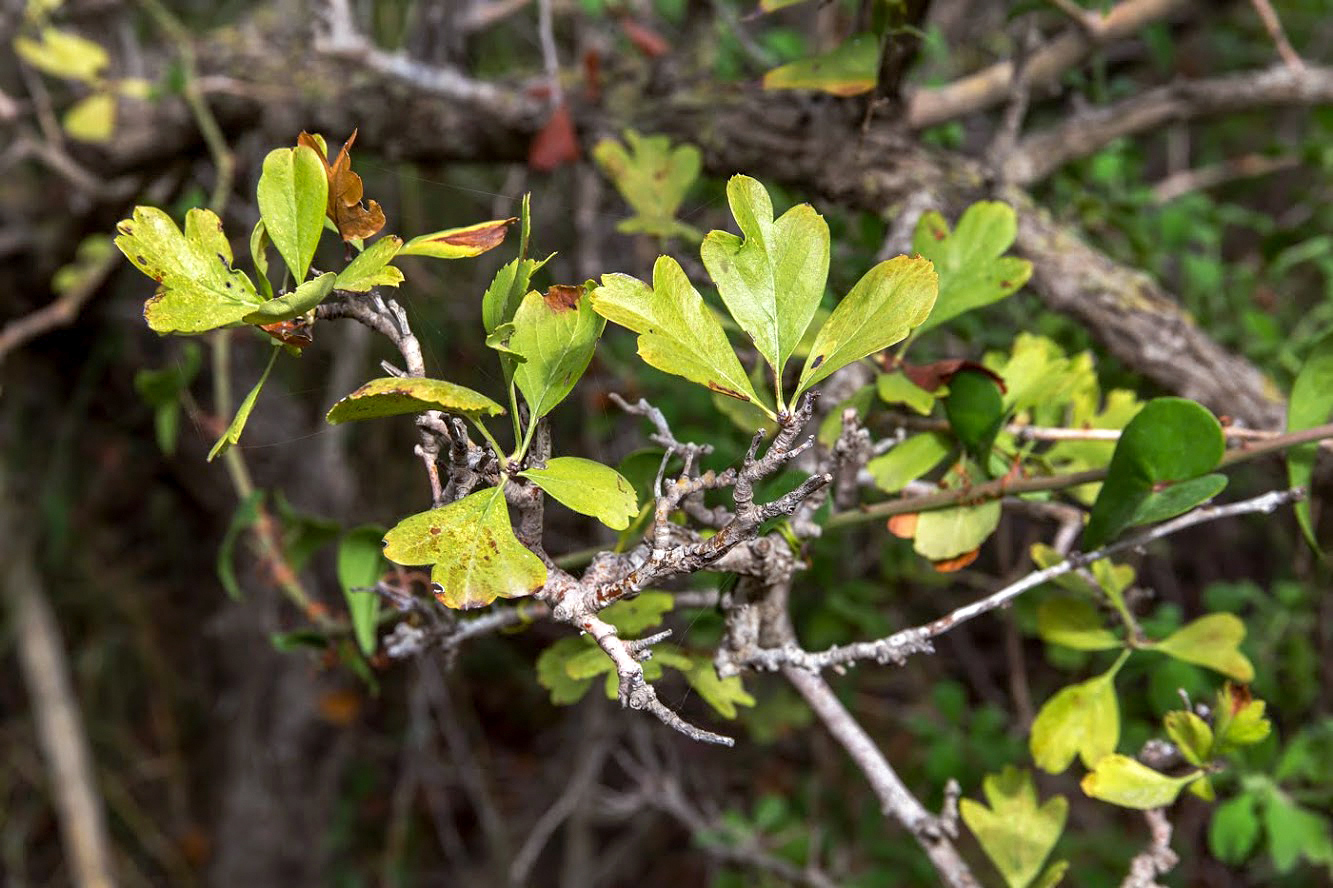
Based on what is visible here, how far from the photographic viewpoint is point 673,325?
446mm

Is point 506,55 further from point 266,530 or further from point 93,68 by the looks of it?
point 266,530

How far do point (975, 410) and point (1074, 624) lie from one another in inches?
7.2

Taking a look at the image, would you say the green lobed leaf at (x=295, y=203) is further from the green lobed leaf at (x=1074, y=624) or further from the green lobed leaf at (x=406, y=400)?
the green lobed leaf at (x=1074, y=624)

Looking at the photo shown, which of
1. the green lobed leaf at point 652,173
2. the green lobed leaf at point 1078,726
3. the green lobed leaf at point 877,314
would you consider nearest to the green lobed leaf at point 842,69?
the green lobed leaf at point 652,173

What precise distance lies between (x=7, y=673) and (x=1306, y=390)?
2.51 metres

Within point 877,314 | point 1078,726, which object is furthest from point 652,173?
point 1078,726

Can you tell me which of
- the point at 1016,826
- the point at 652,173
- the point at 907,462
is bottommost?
the point at 1016,826

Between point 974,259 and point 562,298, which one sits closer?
point 562,298

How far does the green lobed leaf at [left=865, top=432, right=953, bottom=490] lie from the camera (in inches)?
24.9

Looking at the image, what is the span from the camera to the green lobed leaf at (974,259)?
2.14 feet

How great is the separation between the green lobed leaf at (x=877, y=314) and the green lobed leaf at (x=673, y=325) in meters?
0.03

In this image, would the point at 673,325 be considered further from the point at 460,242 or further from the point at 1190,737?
the point at 1190,737

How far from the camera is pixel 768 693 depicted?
60.4 inches

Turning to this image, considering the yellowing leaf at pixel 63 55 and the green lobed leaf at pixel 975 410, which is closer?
the green lobed leaf at pixel 975 410
